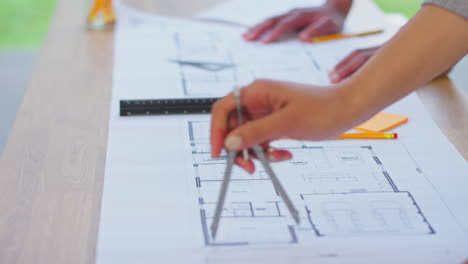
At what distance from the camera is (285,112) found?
90cm

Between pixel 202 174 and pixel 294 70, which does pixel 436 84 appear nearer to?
pixel 294 70

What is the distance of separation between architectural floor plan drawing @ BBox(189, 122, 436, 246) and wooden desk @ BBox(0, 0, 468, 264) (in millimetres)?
171

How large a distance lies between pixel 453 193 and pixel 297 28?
798mm

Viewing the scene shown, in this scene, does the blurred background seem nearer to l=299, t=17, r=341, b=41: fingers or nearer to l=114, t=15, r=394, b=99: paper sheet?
l=114, t=15, r=394, b=99: paper sheet

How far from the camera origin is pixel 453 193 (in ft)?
3.38

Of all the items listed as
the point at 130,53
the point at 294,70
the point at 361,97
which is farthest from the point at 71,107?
the point at 361,97

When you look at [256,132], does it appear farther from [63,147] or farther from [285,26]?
[285,26]

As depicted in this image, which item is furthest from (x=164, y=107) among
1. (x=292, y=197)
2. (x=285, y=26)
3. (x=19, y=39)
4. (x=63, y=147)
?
(x=19, y=39)

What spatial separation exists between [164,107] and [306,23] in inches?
23.6

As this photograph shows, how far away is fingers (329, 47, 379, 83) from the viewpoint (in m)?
1.45

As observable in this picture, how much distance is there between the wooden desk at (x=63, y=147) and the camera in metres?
0.91

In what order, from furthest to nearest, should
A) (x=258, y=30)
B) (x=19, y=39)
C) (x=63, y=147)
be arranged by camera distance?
(x=19, y=39)
(x=258, y=30)
(x=63, y=147)

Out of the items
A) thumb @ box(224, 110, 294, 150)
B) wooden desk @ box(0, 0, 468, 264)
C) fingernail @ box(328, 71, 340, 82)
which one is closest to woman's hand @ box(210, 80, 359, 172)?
thumb @ box(224, 110, 294, 150)

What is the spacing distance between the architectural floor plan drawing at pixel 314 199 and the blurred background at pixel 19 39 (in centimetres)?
151
